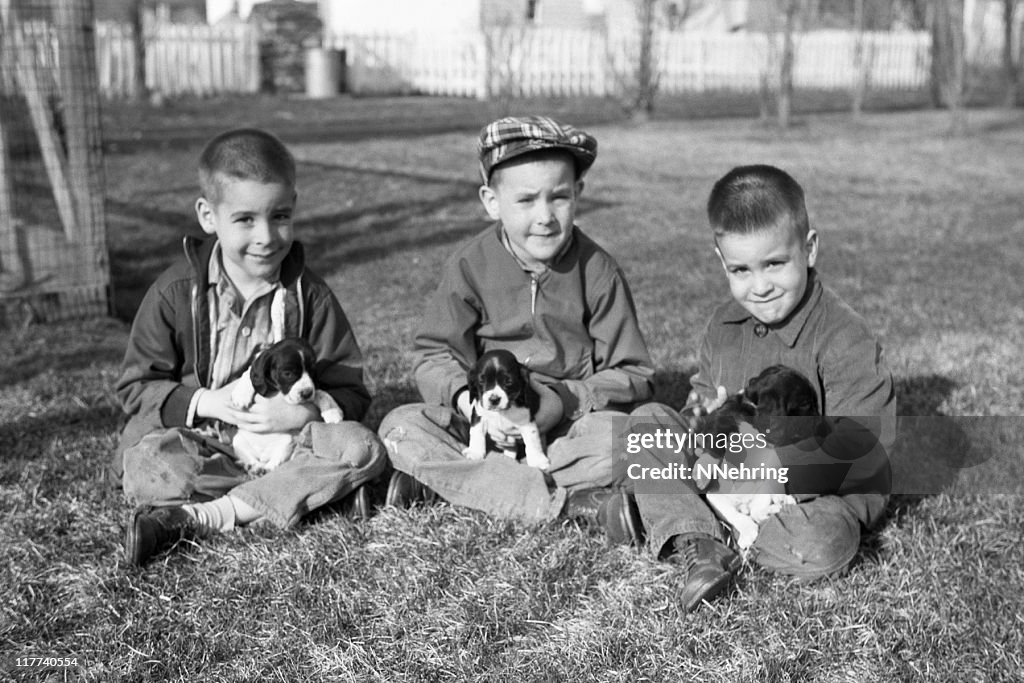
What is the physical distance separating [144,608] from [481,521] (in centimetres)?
116

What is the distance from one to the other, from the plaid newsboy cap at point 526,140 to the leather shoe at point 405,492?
3.85 feet

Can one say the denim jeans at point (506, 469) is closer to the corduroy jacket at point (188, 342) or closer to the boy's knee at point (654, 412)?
the boy's knee at point (654, 412)

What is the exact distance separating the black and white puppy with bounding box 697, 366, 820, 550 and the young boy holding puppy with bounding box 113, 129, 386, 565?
3.98 ft

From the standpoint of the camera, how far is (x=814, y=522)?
3348 millimetres

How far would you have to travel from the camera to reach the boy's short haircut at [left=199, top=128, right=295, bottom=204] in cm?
383

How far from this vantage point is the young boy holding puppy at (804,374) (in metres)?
3.37

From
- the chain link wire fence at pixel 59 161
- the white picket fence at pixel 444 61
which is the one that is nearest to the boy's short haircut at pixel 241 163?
the chain link wire fence at pixel 59 161

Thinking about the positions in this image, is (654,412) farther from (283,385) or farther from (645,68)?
(645,68)

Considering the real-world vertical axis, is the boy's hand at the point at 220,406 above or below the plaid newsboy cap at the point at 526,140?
below

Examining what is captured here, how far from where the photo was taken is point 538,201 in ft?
12.9

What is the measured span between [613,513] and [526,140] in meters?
1.34

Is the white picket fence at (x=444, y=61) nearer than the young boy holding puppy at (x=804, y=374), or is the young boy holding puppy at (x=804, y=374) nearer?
the young boy holding puppy at (x=804, y=374)

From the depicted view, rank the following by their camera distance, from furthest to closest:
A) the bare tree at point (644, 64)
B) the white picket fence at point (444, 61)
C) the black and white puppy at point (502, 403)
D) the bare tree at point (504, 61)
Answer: the white picket fence at point (444, 61) → the bare tree at point (644, 64) → the bare tree at point (504, 61) → the black and white puppy at point (502, 403)

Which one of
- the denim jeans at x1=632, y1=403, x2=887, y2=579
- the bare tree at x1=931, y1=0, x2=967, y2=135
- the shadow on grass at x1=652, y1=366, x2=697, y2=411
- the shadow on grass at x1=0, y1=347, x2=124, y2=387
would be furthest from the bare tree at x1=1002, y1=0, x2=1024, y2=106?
the denim jeans at x1=632, y1=403, x2=887, y2=579
